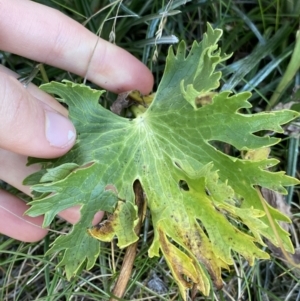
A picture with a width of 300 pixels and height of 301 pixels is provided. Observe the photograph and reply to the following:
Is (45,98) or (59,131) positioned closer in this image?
(59,131)

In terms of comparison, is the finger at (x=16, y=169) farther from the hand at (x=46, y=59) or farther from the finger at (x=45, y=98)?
the finger at (x=45, y=98)

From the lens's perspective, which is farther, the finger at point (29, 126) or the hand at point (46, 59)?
the hand at point (46, 59)

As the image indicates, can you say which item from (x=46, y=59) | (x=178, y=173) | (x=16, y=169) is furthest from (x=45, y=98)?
(x=178, y=173)

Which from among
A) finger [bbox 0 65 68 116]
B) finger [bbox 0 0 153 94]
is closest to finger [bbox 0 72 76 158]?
finger [bbox 0 65 68 116]

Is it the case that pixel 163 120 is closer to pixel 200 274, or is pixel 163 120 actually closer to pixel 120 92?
pixel 120 92

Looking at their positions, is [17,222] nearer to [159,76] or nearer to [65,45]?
[65,45]

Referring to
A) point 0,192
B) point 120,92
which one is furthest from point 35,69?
point 0,192

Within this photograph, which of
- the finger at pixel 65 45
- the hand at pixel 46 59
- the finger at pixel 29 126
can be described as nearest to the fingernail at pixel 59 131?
the finger at pixel 29 126
